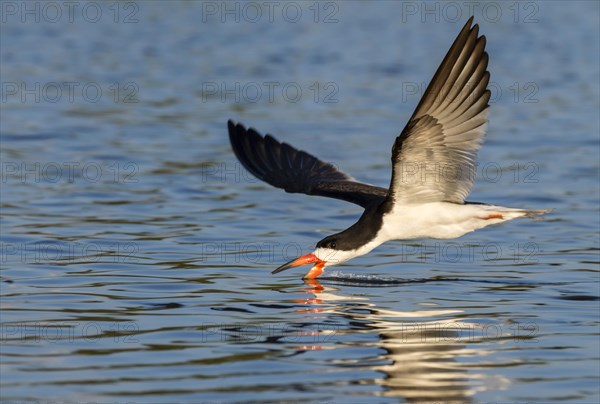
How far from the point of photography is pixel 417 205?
29.6 ft

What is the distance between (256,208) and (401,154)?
4395 millimetres

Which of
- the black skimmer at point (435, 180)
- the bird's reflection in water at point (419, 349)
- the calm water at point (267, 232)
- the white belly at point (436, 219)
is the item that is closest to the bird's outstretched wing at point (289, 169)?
the black skimmer at point (435, 180)

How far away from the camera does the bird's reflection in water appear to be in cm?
649

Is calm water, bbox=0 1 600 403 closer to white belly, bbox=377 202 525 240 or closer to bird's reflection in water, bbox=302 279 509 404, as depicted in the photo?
bird's reflection in water, bbox=302 279 509 404

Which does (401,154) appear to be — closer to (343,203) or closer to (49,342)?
(49,342)

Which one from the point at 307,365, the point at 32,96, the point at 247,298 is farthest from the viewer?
the point at 32,96

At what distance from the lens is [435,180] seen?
8711 millimetres

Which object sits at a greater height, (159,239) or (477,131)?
(477,131)

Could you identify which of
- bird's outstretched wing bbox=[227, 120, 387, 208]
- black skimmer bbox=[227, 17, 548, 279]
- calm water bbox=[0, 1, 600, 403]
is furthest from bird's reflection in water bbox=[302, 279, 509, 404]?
bird's outstretched wing bbox=[227, 120, 387, 208]

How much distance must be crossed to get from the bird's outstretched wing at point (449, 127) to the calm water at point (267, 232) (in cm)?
86

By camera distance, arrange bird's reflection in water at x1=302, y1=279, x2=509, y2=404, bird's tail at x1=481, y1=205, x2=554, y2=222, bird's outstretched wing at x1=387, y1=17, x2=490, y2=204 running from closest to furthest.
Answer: bird's reflection in water at x1=302, y1=279, x2=509, y2=404 < bird's outstretched wing at x1=387, y1=17, x2=490, y2=204 < bird's tail at x1=481, y1=205, x2=554, y2=222

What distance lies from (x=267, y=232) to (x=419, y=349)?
13.7 ft

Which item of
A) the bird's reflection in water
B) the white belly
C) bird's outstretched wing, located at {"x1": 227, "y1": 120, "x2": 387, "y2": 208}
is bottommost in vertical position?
the bird's reflection in water

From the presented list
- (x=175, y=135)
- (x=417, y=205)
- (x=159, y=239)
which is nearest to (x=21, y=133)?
(x=175, y=135)
